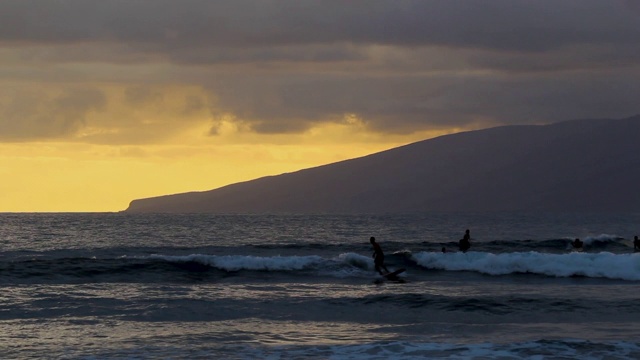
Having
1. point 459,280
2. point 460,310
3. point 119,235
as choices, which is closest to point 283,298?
point 460,310

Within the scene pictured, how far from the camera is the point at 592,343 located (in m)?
22.6

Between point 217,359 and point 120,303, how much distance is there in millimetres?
10258

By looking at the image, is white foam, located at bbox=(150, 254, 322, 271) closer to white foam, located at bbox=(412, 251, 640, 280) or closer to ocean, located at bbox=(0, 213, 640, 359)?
ocean, located at bbox=(0, 213, 640, 359)

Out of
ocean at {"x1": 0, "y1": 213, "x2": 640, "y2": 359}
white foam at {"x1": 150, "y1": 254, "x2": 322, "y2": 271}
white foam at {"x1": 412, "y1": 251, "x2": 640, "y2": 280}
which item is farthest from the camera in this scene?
white foam at {"x1": 150, "y1": 254, "x2": 322, "y2": 271}

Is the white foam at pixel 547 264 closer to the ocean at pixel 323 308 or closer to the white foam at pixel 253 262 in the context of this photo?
the ocean at pixel 323 308

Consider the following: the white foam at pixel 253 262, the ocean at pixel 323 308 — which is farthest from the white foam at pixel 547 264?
the white foam at pixel 253 262

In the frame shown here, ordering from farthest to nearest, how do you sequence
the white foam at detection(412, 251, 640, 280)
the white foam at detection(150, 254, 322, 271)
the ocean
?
the white foam at detection(150, 254, 322, 271), the white foam at detection(412, 251, 640, 280), the ocean

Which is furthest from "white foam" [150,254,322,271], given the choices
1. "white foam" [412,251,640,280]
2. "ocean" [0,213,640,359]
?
"white foam" [412,251,640,280]

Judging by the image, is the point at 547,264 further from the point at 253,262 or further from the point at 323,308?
the point at 323,308

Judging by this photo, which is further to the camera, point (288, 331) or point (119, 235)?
point (119, 235)

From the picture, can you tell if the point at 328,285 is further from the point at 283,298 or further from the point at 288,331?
the point at 288,331

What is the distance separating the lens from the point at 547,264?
42875mm

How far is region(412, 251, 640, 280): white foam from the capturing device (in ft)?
135

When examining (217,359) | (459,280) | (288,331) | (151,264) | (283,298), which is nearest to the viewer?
(217,359)
